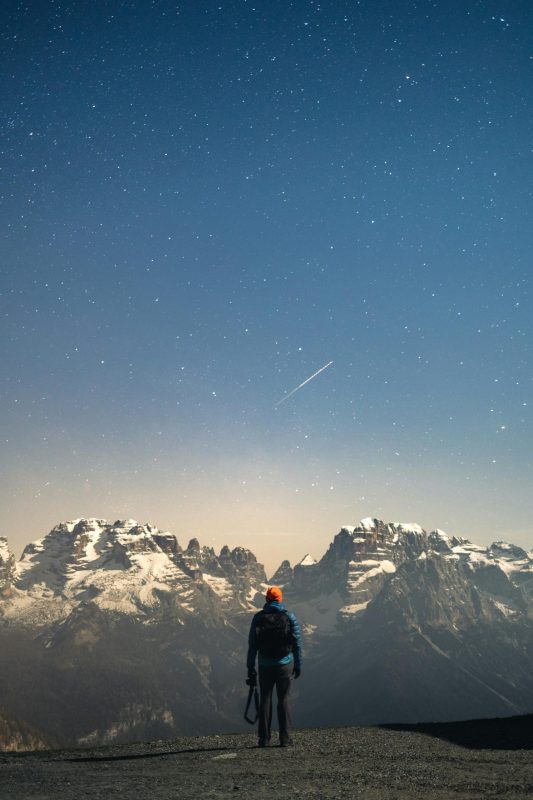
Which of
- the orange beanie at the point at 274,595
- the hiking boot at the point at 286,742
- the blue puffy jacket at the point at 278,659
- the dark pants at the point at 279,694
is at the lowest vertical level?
the hiking boot at the point at 286,742

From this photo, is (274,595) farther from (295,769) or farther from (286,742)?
(295,769)

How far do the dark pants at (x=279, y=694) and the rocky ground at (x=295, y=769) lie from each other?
0.45 metres

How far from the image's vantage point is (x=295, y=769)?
37.4 feet

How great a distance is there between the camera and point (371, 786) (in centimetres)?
991

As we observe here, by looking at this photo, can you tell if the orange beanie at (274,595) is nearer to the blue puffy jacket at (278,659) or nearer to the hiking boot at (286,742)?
the blue puffy jacket at (278,659)

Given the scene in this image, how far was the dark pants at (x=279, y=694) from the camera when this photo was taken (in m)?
14.6

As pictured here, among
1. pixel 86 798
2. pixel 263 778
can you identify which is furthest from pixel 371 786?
pixel 86 798

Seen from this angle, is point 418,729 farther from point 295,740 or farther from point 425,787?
point 425,787

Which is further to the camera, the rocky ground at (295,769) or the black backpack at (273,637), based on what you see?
the black backpack at (273,637)

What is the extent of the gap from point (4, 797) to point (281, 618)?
7.47 meters

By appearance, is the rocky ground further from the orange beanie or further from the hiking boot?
the orange beanie

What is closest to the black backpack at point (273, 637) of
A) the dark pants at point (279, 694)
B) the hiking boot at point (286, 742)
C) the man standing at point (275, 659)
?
the man standing at point (275, 659)

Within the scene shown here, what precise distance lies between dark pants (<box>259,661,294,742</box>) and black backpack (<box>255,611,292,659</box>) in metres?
0.33

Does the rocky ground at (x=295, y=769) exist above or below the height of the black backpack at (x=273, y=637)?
below
